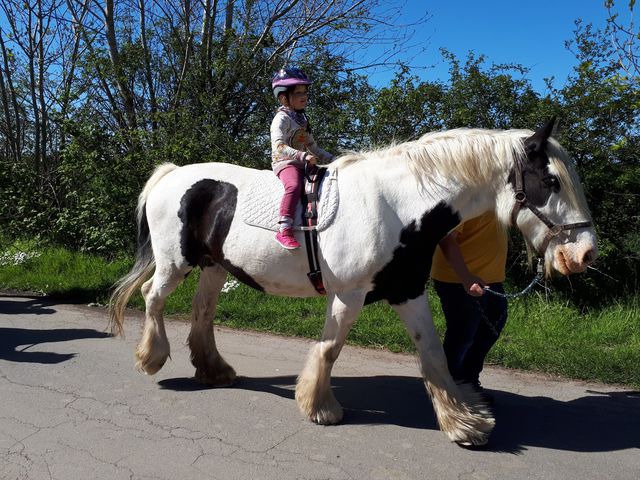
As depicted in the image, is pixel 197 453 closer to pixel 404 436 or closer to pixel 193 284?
pixel 404 436

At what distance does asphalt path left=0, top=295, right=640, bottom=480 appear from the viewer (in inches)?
106

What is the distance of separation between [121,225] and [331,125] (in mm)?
4027

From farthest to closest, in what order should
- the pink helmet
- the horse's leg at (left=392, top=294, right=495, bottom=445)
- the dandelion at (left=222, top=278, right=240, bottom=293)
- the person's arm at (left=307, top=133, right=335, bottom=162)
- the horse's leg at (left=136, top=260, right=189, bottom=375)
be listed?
the dandelion at (left=222, top=278, right=240, bottom=293) → the horse's leg at (left=136, top=260, right=189, bottom=375) → the person's arm at (left=307, top=133, right=335, bottom=162) → the pink helmet → the horse's leg at (left=392, top=294, right=495, bottom=445)

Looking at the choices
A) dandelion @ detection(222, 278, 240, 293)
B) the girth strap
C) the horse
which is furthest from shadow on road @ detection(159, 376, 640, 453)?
dandelion @ detection(222, 278, 240, 293)

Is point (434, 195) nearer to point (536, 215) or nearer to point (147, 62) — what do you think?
point (536, 215)

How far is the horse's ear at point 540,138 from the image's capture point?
108 inches

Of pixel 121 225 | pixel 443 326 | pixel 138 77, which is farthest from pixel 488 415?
pixel 138 77

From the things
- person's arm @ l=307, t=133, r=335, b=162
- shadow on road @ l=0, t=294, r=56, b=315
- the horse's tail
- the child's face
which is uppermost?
the child's face

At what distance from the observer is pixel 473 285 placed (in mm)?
2963

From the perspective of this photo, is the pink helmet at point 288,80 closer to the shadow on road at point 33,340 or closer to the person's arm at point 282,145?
the person's arm at point 282,145

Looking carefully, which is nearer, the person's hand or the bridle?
the bridle

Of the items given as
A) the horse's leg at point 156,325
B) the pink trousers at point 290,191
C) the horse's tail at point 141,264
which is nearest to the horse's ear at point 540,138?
the pink trousers at point 290,191

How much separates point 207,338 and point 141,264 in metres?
0.90

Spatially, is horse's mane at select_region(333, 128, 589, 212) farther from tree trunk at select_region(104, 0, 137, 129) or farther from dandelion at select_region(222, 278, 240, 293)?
tree trunk at select_region(104, 0, 137, 129)
